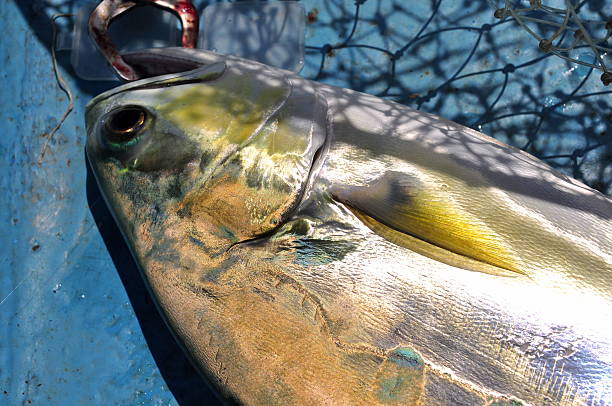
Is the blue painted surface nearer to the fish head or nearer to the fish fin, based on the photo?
the fish head

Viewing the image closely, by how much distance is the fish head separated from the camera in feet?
5.12

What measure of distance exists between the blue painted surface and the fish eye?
863 mm

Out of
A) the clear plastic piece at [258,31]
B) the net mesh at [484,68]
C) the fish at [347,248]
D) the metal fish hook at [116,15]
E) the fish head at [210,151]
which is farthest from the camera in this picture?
the clear plastic piece at [258,31]

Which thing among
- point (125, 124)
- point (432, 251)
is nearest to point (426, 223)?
point (432, 251)

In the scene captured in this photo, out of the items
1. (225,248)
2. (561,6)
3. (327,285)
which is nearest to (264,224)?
(225,248)

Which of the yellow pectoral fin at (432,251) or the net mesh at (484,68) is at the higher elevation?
the net mesh at (484,68)

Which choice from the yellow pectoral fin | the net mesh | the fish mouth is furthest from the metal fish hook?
the yellow pectoral fin

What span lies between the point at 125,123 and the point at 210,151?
29cm

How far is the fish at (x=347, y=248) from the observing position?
4.60 feet

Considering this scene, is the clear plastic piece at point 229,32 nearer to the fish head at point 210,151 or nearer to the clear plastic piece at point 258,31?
the clear plastic piece at point 258,31

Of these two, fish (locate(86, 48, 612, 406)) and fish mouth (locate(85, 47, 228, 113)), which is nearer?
fish (locate(86, 48, 612, 406))

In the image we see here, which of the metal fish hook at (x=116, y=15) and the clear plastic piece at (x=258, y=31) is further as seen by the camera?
the clear plastic piece at (x=258, y=31)

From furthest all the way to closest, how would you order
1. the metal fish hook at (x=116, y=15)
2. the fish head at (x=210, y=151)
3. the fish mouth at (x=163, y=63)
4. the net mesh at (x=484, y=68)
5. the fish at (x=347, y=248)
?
the net mesh at (x=484, y=68) → the metal fish hook at (x=116, y=15) → the fish mouth at (x=163, y=63) → the fish head at (x=210, y=151) → the fish at (x=347, y=248)

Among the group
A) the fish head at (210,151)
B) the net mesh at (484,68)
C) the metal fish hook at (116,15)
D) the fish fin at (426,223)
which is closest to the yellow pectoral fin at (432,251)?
the fish fin at (426,223)
